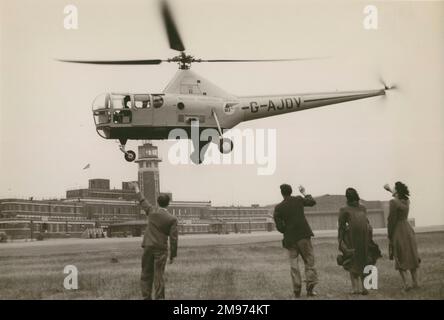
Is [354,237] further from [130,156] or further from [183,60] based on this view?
[183,60]

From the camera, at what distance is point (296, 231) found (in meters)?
8.74

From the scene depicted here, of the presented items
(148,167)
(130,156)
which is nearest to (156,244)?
(130,156)

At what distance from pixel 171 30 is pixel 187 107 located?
2.09m

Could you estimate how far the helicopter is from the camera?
12977 mm

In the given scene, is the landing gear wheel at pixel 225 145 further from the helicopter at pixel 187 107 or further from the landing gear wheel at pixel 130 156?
the landing gear wheel at pixel 130 156

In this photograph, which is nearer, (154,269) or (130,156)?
(154,269)

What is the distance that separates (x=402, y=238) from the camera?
9.17 metres

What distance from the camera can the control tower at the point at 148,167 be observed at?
13.1 meters

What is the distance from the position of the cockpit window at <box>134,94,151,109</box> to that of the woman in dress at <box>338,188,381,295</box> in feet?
19.6

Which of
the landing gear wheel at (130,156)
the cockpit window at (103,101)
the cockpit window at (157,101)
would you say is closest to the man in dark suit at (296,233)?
the landing gear wheel at (130,156)

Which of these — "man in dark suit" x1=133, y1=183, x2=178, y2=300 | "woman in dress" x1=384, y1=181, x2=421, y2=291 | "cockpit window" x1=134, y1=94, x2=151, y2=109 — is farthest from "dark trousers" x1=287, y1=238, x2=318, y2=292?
"cockpit window" x1=134, y1=94, x2=151, y2=109
